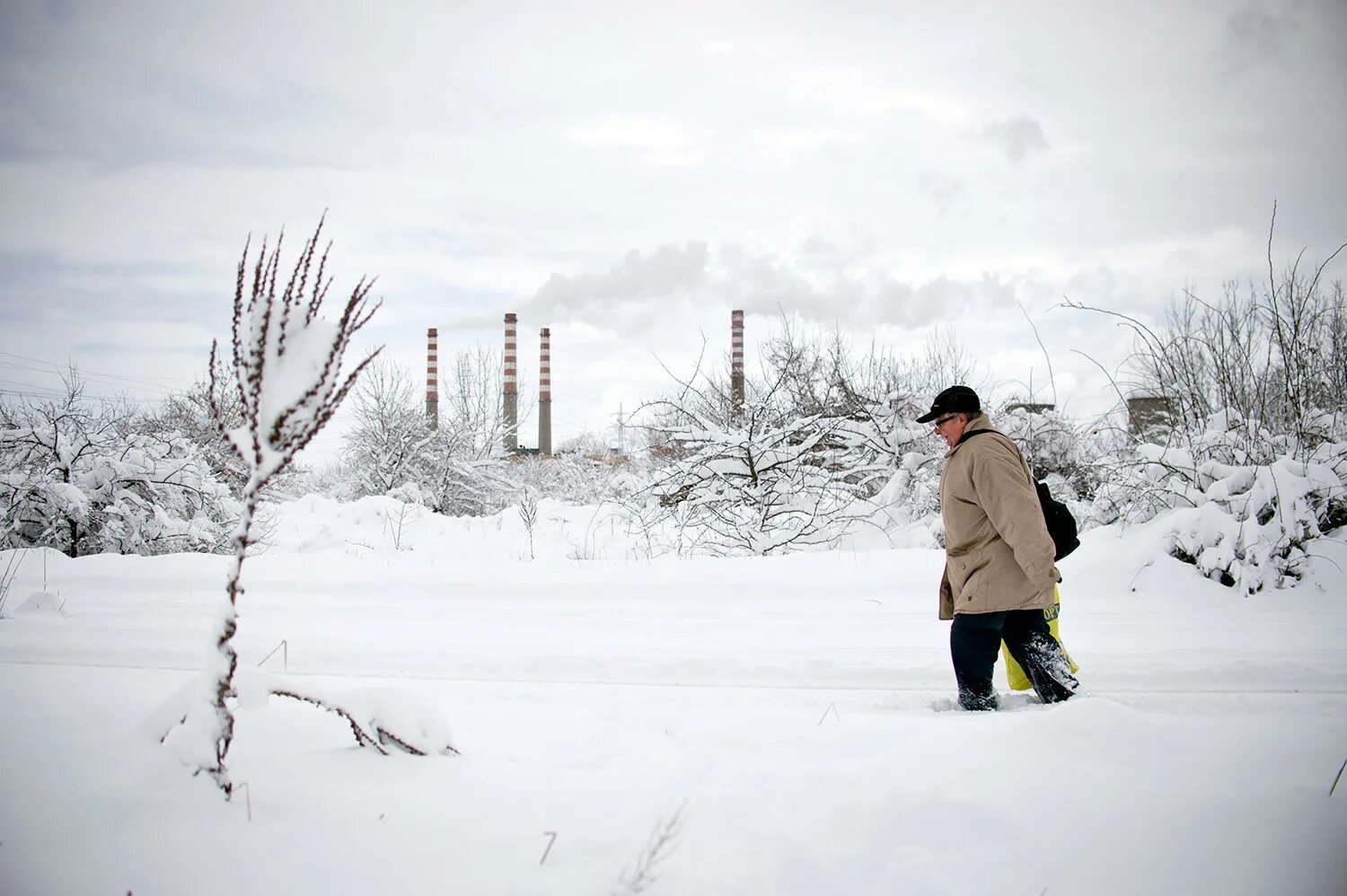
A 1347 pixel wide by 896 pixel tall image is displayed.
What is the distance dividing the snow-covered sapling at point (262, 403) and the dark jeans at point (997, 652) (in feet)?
10.7

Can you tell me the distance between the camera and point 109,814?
1.84 m

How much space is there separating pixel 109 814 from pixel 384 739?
2.33 feet

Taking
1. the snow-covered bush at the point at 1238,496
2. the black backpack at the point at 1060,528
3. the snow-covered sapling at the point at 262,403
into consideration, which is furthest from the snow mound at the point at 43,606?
the snow-covered bush at the point at 1238,496

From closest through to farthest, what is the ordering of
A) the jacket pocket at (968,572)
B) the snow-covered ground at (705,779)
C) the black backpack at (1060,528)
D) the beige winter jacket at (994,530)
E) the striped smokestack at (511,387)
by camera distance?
the snow-covered ground at (705,779)
the beige winter jacket at (994,530)
the jacket pocket at (968,572)
the black backpack at (1060,528)
the striped smokestack at (511,387)

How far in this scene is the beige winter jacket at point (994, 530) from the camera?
3596 millimetres

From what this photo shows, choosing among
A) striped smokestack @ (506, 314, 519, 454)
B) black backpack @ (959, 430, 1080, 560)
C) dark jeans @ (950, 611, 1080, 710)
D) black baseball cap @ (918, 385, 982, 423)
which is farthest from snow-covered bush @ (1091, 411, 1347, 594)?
striped smokestack @ (506, 314, 519, 454)

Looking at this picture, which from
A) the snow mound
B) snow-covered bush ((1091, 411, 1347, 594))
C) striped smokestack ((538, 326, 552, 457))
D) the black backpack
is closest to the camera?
the black backpack

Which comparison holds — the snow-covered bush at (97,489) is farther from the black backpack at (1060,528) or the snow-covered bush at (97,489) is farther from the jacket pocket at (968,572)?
the black backpack at (1060,528)

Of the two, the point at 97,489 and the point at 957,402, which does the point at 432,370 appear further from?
the point at 957,402

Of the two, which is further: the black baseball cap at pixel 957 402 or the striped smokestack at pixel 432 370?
the striped smokestack at pixel 432 370

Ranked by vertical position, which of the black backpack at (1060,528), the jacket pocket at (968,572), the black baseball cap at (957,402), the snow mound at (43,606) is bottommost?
the snow mound at (43,606)

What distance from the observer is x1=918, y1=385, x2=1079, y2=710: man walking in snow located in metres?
3.62

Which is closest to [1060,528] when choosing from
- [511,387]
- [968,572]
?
[968,572]

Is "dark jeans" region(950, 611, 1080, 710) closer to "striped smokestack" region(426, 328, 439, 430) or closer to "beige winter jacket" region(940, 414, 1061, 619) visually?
"beige winter jacket" region(940, 414, 1061, 619)
